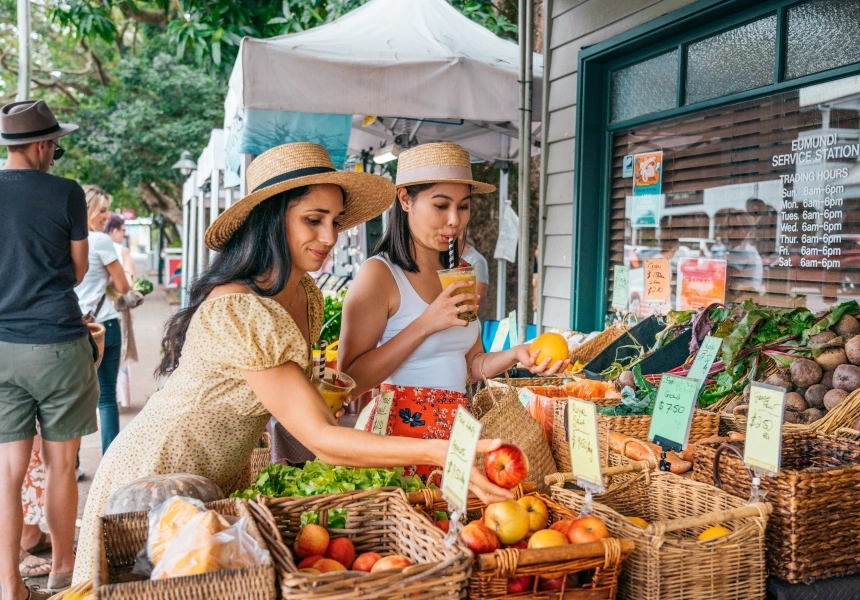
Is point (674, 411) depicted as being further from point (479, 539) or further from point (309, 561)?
point (309, 561)

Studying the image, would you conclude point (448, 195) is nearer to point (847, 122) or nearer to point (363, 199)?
point (363, 199)

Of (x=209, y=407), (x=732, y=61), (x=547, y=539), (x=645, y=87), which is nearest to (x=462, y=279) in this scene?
(x=209, y=407)

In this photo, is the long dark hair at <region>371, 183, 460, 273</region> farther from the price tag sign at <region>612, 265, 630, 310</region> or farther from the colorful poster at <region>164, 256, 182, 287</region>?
the colorful poster at <region>164, 256, 182, 287</region>

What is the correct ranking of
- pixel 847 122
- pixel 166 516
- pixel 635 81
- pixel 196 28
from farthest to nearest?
pixel 196 28 < pixel 635 81 < pixel 847 122 < pixel 166 516

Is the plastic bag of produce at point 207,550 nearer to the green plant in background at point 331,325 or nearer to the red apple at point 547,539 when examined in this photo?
the red apple at point 547,539

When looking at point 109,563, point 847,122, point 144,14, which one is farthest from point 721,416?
point 144,14

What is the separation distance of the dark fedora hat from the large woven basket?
9.98 ft

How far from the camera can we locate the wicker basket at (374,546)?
1.39 metres

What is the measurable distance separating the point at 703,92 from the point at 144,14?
1482 cm

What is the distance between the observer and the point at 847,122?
3570mm

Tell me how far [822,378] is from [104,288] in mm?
5010

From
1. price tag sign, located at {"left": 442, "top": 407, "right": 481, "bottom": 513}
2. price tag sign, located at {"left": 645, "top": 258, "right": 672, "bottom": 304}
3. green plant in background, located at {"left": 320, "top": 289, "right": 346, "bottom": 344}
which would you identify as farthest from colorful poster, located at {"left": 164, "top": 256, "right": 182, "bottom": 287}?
price tag sign, located at {"left": 442, "top": 407, "right": 481, "bottom": 513}

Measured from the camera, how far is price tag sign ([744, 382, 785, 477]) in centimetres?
180

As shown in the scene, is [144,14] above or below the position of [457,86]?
above
